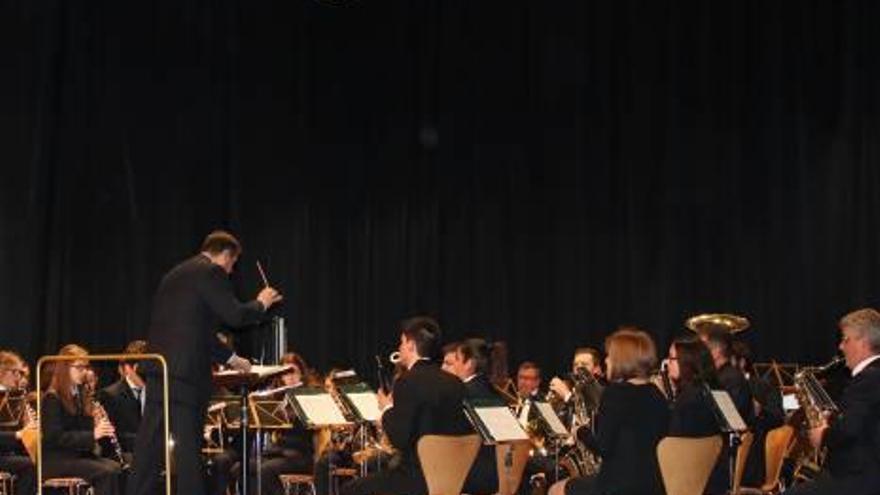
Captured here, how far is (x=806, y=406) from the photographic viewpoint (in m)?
10.2

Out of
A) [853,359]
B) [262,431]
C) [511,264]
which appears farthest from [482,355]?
[511,264]

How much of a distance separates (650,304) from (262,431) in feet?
22.0

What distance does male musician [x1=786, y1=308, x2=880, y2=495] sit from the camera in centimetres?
875

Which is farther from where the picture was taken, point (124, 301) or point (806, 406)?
point (124, 301)

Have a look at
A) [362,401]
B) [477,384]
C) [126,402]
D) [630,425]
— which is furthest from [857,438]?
[126,402]

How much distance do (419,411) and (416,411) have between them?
2cm

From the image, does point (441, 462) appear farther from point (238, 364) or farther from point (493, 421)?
point (238, 364)

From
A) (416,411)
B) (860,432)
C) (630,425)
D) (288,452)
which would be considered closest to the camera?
(860,432)

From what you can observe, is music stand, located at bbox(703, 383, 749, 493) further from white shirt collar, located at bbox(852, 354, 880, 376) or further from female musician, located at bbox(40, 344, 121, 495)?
female musician, located at bbox(40, 344, 121, 495)

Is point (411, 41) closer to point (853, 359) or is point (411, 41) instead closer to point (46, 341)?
point (46, 341)

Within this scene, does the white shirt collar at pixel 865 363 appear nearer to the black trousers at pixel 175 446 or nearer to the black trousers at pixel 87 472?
the black trousers at pixel 175 446

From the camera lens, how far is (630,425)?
9320 mm

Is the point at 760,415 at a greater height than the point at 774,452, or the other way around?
the point at 760,415

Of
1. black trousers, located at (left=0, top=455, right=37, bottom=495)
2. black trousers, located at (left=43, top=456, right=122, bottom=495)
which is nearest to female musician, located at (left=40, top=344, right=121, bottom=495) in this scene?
black trousers, located at (left=43, top=456, right=122, bottom=495)
